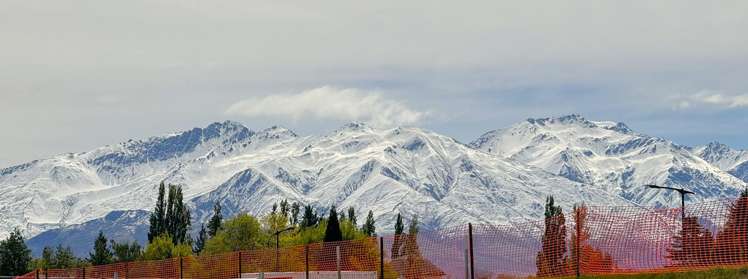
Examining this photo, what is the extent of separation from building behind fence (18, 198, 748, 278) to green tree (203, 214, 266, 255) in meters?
100

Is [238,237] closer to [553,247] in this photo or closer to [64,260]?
[64,260]

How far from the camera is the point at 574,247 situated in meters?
36.8

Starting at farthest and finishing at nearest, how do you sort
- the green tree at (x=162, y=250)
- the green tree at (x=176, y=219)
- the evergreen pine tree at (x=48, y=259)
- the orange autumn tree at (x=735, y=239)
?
the green tree at (x=176, y=219), the evergreen pine tree at (x=48, y=259), the green tree at (x=162, y=250), the orange autumn tree at (x=735, y=239)

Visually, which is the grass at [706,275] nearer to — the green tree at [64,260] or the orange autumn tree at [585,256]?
the orange autumn tree at [585,256]

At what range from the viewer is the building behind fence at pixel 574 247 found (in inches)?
1388

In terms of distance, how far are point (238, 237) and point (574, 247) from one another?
11871 centimetres

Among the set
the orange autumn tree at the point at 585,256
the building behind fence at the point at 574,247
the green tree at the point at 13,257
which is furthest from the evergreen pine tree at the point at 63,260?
the orange autumn tree at the point at 585,256

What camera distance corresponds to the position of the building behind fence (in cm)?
3525

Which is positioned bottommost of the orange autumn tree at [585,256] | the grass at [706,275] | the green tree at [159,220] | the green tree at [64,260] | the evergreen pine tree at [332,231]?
the grass at [706,275]

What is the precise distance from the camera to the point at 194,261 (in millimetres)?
56875

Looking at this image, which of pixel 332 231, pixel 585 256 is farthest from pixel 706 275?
pixel 332 231

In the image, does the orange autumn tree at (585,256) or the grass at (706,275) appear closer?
the grass at (706,275)

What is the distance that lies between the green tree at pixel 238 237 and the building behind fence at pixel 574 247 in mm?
100187

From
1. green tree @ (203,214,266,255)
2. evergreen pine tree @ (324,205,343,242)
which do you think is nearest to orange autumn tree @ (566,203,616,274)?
evergreen pine tree @ (324,205,343,242)
